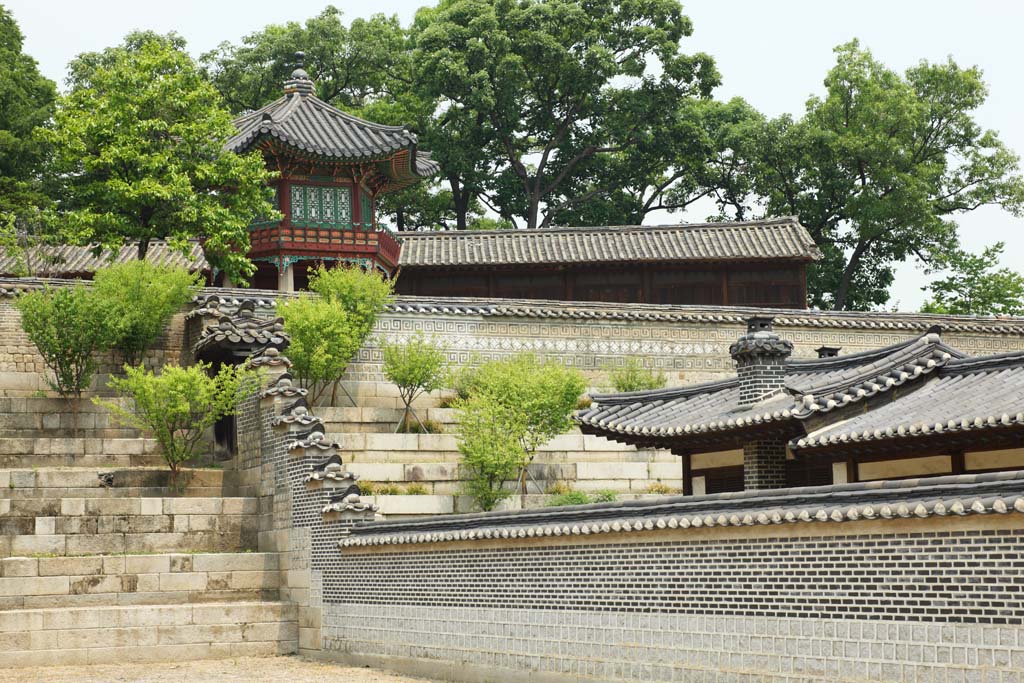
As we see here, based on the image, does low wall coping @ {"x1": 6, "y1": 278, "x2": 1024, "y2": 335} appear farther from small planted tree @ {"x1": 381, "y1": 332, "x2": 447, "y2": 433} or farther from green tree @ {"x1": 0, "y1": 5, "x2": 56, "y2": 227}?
green tree @ {"x1": 0, "y1": 5, "x2": 56, "y2": 227}

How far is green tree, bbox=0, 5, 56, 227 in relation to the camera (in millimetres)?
37375

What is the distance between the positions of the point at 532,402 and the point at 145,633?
825 cm

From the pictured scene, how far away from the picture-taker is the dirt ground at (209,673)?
16719mm

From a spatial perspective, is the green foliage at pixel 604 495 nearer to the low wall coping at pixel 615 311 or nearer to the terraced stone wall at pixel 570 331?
the terraced stone wall at pixel 570 331

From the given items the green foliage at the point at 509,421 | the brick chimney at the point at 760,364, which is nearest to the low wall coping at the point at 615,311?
the green foliage at the point at 509,421

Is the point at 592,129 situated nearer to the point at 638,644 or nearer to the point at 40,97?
the point at 40,97

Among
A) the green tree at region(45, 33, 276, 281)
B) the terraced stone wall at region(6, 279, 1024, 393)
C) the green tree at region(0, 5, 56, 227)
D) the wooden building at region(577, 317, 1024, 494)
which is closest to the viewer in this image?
the wooden building at region(577, 317, 1024, 494)

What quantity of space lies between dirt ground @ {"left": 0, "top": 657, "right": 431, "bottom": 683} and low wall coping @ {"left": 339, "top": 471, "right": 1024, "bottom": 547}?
5.97 ft

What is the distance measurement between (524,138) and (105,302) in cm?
2364

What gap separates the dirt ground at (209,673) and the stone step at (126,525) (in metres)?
2.36

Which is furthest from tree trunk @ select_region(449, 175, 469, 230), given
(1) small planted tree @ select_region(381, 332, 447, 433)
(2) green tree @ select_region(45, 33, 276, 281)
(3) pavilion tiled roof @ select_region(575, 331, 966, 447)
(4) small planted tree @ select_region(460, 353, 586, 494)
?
(3) pavilion tiled roof @ select_region(575, 331, 966, 447)

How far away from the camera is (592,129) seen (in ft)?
151

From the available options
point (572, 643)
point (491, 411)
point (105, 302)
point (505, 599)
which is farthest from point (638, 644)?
point (105, 302)

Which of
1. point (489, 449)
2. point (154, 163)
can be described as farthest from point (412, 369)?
point (154, 163)
